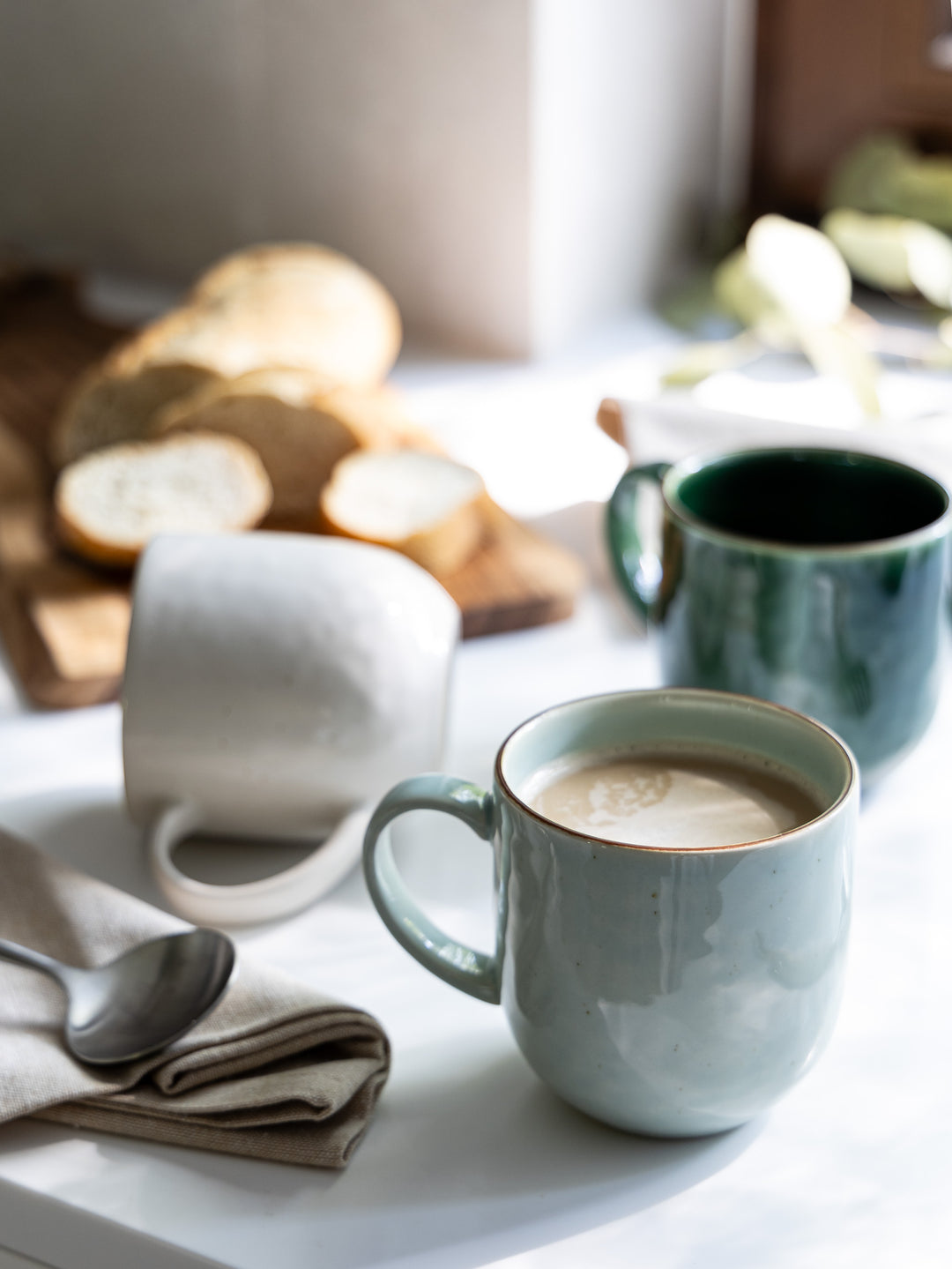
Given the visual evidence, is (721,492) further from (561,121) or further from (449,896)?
(561,121)

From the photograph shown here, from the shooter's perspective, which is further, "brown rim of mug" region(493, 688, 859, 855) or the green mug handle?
the green mug handle

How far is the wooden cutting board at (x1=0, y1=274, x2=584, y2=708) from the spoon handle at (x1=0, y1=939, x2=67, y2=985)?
18 centimetres

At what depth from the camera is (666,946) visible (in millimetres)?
375

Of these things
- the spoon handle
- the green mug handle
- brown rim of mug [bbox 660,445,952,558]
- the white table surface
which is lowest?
the white table surface

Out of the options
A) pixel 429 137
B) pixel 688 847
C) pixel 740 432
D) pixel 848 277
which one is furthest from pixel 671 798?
pixel 429 137

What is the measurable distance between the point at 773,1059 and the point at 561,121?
2.98 feet

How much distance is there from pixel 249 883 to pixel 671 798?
19cm

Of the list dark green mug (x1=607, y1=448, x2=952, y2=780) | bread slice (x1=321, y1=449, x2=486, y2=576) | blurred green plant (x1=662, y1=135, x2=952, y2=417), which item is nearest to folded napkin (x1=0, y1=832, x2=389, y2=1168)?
dark green mug (x1=607, y1=448, x2=952, y2=780)

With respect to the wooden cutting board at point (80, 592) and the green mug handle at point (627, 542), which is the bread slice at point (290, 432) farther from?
the green mug handle at point (627, 542)

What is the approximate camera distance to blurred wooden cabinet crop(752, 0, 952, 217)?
1.13 metres

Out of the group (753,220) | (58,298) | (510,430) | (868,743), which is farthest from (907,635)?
(58,298)

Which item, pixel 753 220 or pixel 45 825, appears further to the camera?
pixel 753 220

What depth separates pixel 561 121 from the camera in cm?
114

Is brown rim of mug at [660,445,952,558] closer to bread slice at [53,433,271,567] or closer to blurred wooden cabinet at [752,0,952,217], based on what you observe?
bread slice at [53,433,271,567]
